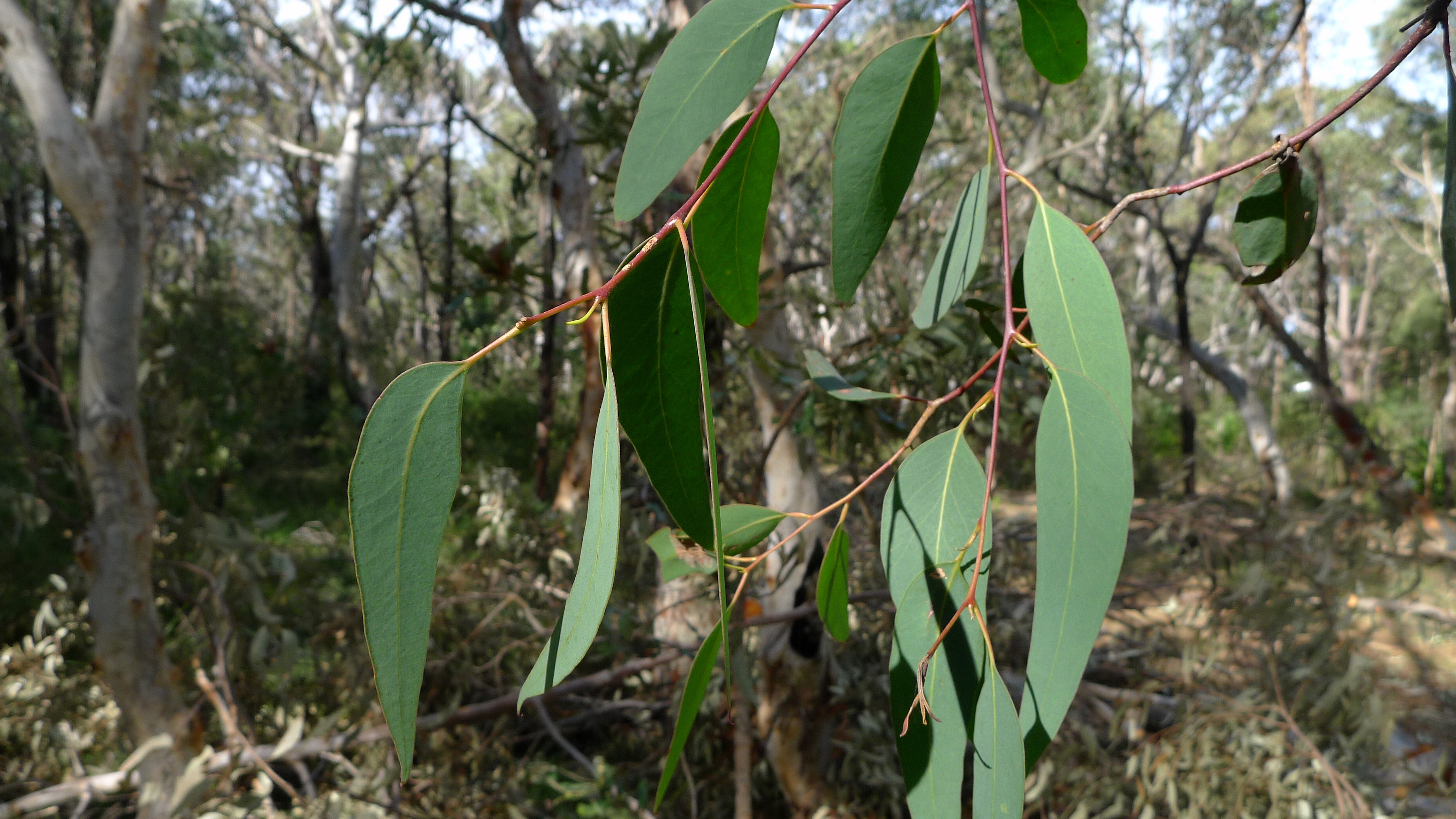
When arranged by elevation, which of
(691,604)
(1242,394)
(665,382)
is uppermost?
(1242,394)

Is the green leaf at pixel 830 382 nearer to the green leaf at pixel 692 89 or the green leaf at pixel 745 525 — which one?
the green leaf at pixel 745 525

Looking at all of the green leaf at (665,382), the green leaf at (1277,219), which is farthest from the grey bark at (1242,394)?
the green leaf at (665,382)

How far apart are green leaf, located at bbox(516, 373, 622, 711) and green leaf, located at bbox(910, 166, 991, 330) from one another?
7.3 inches

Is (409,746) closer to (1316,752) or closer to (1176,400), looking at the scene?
(1316,752)

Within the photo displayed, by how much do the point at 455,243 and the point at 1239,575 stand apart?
6.51 feet

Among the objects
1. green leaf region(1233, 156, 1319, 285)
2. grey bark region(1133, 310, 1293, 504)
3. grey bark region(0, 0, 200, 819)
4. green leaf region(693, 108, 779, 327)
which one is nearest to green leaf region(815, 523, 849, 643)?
green leaf region(693, 108, 779, 327)

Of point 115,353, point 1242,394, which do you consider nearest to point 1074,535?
point 115,353

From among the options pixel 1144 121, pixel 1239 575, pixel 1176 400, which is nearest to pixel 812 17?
pixel 1144 121

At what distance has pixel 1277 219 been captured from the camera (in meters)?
0.39

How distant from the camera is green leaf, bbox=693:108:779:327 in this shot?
0.36 m

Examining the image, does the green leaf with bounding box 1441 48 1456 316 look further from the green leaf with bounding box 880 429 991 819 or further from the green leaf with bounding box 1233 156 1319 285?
the green leaf with bounding box 880 429 991 819

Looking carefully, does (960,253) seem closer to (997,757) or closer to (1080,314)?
(1080,314)

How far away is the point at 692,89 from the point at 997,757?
0.97 ft

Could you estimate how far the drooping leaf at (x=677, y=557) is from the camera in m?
0.48
